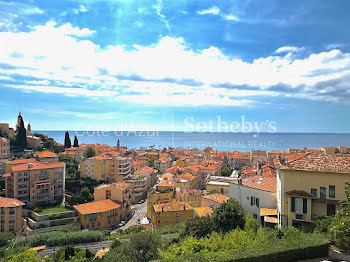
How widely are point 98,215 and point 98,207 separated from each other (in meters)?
1.73

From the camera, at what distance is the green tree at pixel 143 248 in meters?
21.5

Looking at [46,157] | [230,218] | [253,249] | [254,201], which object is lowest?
[230,218]

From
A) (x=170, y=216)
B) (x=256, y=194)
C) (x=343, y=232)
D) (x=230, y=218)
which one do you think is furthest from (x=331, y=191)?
(x=170, y=216)

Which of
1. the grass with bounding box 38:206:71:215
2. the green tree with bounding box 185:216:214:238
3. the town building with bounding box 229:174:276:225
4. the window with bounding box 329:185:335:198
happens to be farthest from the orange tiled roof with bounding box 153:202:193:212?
the window with bounding box 329:185:335:198

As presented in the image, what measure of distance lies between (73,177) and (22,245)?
34.0m

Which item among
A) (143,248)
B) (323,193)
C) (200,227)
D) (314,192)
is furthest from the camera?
(200,227)

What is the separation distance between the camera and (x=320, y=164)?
19344 mm

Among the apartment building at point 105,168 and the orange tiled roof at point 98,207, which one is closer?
the orange tiled roof at point 98,207

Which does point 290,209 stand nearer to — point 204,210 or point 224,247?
point 224,247

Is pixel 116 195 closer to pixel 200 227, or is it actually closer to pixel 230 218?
pixel 200 227

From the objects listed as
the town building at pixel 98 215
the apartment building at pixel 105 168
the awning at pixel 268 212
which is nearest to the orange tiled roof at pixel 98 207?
the town building at pixel 98 215

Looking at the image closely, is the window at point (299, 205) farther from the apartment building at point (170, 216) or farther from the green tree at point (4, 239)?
the green tree at point (4, 239)

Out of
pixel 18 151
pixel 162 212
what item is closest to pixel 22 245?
pixel 162 212

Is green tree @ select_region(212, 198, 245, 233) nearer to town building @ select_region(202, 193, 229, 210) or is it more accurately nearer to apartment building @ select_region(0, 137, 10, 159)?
town building @ select_region(202, 193, 229, 210)
